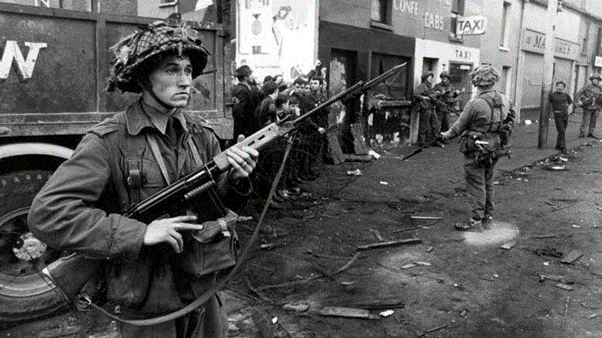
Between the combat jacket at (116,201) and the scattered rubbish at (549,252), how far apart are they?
4874mm

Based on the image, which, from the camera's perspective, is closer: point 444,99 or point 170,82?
point 170,82

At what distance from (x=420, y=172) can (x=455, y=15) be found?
8.17 meters

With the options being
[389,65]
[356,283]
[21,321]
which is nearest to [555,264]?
[356,283]

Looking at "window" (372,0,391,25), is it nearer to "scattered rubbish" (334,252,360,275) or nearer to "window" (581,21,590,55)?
"scattered rubbish" (334,252,360,275)

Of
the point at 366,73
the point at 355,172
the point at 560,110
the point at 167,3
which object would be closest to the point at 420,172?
the point at 355,172

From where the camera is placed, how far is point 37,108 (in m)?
3.95

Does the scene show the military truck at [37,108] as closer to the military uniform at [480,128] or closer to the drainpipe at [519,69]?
the military uniform at [480,128]

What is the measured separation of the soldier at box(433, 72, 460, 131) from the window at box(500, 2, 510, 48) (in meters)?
6.85

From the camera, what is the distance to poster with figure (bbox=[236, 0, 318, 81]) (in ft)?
36.4

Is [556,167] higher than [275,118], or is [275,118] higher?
[275,118]

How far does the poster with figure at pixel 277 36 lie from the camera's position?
11102mm

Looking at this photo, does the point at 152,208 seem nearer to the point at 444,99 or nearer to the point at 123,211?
the point at 123,211

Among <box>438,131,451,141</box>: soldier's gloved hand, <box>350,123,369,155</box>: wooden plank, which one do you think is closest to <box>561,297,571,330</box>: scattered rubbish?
<box>438,131,451,141</box>: soldier's gloved hand

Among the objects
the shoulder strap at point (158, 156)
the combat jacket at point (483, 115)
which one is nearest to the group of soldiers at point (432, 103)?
the combat jacket at point (483, 115)
